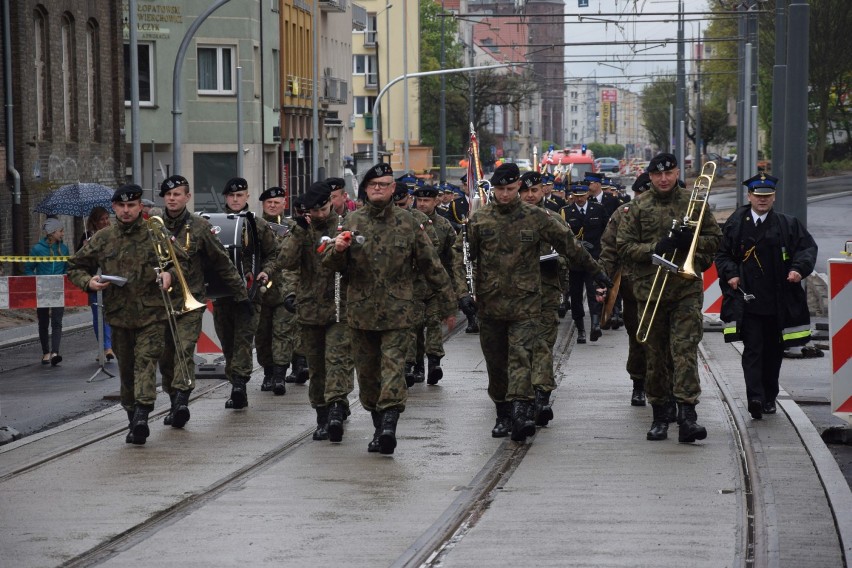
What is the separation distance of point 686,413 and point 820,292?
475 inches

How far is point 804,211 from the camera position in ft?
60.0

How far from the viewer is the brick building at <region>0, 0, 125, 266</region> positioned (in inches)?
1174

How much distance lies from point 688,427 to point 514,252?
1614mm

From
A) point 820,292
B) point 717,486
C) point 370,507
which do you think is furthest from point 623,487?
point 820,292

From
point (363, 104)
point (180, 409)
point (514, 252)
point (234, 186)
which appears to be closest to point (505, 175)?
point (514, 252)

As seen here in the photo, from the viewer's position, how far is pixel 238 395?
12.9 meters

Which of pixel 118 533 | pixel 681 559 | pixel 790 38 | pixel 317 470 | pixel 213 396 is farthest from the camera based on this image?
pixel 790 38

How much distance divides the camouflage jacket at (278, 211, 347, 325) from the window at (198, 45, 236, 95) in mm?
40751

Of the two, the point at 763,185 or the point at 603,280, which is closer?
the point at 603,280

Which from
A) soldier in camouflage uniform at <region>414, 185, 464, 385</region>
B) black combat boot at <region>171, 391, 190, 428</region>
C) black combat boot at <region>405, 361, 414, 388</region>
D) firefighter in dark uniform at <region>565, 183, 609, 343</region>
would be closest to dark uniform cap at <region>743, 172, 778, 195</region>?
soldier in camouflage uniform at <region>414, 185, 464, 385</region>

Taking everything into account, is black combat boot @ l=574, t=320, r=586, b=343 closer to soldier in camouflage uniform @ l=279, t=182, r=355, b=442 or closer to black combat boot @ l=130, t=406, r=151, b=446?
soldier in camouflage uniform @ l=279, t=182, r=355, b=442

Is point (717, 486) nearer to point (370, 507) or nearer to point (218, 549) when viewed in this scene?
point (370, 507)

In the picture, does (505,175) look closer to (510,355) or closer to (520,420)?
(510,355)

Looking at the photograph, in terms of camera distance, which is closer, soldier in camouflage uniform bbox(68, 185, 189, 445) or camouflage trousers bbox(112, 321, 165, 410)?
camouflage trousers bbox(112, 321, 165, 410)
